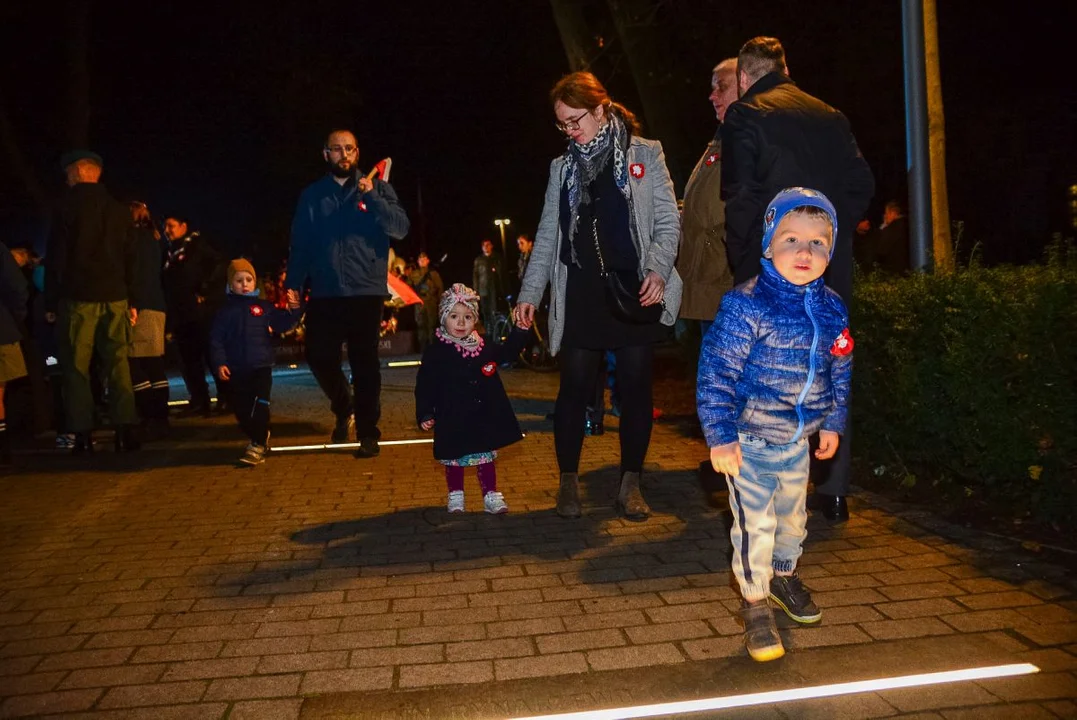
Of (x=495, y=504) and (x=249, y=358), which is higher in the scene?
(x=249, y=358)

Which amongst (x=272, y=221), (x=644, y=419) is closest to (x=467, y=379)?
(x=644, y=419)

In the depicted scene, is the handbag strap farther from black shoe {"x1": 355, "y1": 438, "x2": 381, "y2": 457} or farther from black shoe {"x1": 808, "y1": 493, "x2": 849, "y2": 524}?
black shoe {"x1": 355, "y1": 438, "x2": 381, "y2": 457}

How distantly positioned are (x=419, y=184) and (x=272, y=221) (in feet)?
34.8

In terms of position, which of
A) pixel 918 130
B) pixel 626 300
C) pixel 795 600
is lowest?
A: pixel 795 600

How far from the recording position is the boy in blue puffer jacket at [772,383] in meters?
3.25

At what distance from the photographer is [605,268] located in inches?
198

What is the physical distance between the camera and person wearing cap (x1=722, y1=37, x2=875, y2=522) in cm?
441

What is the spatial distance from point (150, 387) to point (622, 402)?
17.5 ft

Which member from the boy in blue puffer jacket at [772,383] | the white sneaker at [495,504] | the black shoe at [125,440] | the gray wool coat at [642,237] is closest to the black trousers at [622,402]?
the gray wool coat at [642,237]

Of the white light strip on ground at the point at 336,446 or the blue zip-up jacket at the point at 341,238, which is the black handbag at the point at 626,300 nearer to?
the blue zip-up jacket at the point at 341,238

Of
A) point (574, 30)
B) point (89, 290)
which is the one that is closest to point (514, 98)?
point (574, 30)

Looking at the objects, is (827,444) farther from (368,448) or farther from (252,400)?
(252,400)

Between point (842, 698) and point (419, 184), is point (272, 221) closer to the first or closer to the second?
point (419, 184)

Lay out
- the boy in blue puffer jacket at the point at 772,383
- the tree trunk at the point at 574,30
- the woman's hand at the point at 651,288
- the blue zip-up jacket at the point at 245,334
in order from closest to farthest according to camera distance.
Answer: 1. the boy in blue puffer jacket at the point at 772,383
2. the woman's hand at the point at 651,288
3. the blue zip-up jacket at the point at 245,334
4. the tree trunk at the point at 574,30
